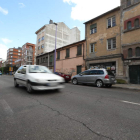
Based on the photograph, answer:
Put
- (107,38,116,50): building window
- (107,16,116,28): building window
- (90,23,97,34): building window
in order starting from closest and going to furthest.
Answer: (107,38,116,50): building window
(107,16,116,28): building window
(90,23,97,34): building window

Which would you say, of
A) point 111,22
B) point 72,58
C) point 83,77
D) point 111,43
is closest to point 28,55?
point 72,58

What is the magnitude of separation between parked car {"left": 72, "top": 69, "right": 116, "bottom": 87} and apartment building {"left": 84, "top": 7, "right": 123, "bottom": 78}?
4.30 metres

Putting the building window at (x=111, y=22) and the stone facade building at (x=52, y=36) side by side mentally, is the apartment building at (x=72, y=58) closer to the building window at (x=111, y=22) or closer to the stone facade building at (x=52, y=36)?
the building window at (x=111, y=22)

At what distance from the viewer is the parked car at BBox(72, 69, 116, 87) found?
29.9 ft

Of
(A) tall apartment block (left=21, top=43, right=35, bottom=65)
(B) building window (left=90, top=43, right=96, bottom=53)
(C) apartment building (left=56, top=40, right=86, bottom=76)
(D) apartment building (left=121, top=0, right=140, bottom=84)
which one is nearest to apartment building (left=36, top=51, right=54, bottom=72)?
(C) apartment building (left=56, top=40, right=86, bottom=76)

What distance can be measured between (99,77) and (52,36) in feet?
99.0

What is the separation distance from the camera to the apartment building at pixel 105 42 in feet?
44.0

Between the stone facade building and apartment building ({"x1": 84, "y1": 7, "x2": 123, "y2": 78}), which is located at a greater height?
the stone facade building

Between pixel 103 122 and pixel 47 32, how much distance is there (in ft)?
117

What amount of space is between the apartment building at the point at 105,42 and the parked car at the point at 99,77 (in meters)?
4.30

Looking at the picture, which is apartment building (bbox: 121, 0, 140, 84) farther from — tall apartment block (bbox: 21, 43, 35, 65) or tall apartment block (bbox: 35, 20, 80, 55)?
tall apartment block (bbox: 21, 43, 35, 65)

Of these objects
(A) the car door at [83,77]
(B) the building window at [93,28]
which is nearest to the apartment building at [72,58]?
(B) the building window at [93,28]

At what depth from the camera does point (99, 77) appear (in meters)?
9.51

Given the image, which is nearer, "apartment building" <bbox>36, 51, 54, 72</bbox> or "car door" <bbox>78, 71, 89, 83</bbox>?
"car door" <bbox>78, 71, 89, 83</bbox>
